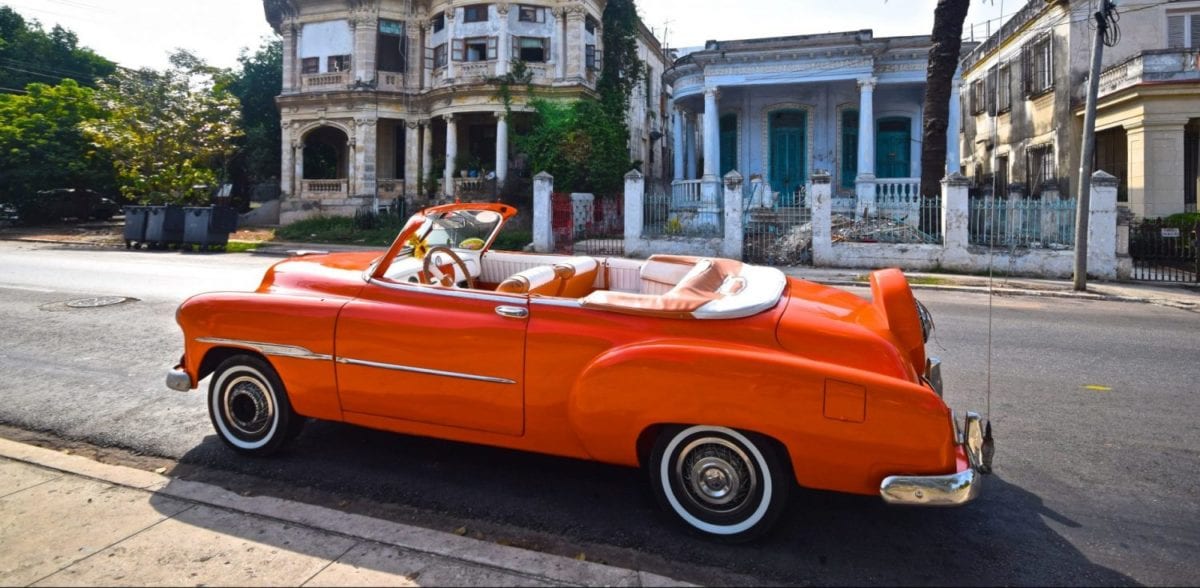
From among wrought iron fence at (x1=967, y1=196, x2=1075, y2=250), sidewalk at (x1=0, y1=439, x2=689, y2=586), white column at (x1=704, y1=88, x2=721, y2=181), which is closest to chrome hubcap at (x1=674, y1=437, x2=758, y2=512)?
sidewalk at (x1=0, y1=439, x2=689, y2=586)

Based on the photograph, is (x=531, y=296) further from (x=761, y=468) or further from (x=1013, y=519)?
(x=1013, y=519)

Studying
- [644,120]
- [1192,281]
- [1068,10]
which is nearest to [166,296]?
[1192,281]

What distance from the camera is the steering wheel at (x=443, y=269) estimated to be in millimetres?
4367

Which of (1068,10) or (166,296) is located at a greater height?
(1068,10)

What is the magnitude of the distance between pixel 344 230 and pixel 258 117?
12991mm

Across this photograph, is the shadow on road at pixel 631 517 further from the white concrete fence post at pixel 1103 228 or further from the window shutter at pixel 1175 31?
the window shutter at pixel 1175 31

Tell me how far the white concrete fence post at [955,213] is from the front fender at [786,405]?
49.8ft

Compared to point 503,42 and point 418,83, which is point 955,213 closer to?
point 503,42

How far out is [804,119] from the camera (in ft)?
79.6

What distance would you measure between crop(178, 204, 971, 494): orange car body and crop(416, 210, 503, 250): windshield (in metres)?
Answer: 0.24

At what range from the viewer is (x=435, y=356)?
3732 millimetres

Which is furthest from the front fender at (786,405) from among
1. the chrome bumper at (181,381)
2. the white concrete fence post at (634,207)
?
the white concrete fence post at (634,207)

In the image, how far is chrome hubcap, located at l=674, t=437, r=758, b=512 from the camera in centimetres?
325

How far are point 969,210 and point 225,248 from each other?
2061 centimetres
